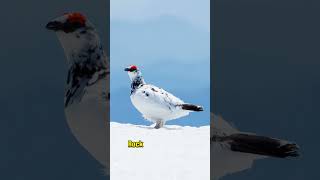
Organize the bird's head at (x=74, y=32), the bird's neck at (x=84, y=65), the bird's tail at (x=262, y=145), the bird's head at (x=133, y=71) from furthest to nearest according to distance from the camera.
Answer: the bird's neck at (x=84, y=65) → the bird's head at (x=74, y=32) → the bird's head at (x=133, y=71) → the bird's tail at (x=262, y=145)

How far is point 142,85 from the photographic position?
392 cm

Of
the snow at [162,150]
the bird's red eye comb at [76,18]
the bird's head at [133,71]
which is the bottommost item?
the snow at [162,150]

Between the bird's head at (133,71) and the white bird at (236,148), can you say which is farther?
the bird's head at (133,71)

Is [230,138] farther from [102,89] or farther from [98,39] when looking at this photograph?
[98,39]

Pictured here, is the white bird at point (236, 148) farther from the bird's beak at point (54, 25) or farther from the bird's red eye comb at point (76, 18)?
the bird's beak at point (54, 25)

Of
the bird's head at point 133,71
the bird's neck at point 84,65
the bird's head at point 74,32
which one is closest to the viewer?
the bird's head at point 133,71

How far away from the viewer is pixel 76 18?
4.05 meters

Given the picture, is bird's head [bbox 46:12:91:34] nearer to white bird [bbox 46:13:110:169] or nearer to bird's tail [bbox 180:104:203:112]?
white bird [bbox 46:13:110:169]

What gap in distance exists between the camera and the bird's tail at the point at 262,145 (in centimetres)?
376

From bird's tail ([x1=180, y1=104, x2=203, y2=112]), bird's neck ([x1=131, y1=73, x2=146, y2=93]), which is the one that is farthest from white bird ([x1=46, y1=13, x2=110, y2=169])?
bird's tail ([x1=180, y1=104, x2=203, y2=112])

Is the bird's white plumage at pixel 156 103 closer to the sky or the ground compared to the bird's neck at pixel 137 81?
closer to the ground

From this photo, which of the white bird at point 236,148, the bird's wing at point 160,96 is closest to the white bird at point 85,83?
the bird's wing at point 160,96

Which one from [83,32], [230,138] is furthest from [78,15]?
[230,138]

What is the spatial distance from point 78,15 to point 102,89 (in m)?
0.78
